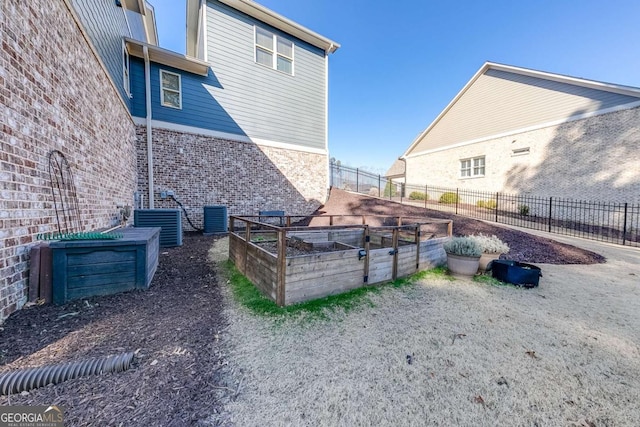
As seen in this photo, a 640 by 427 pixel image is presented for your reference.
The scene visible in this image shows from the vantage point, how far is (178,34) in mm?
12398

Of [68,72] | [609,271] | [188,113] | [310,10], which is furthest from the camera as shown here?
[310,10]

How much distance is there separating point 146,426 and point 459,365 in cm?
241

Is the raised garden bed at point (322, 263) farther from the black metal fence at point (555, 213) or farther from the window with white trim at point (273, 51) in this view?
the window with white trim at point (273, 51)

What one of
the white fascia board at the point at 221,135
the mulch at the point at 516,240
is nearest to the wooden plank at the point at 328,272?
the mulch at the point at 516,240

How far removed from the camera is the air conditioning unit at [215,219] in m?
8.11

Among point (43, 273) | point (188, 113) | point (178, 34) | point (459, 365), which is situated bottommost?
point (459, 365)

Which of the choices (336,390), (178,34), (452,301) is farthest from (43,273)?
(178,34)

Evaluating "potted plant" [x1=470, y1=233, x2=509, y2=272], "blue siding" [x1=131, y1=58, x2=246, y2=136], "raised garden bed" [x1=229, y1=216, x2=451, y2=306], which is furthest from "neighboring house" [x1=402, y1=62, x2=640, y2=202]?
"blue siding" [x1=131, y1=58, x2=246, y2=136]

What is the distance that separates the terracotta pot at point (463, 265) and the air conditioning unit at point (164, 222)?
6.48 m

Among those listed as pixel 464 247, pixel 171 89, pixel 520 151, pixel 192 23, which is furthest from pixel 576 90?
pixel 192 23

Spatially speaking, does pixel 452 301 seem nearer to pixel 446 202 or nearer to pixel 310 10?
pixel 446 202

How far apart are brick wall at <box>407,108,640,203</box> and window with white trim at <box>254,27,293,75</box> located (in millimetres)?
11496

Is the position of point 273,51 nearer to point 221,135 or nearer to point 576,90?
point 221,135

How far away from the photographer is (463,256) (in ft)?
14.7
